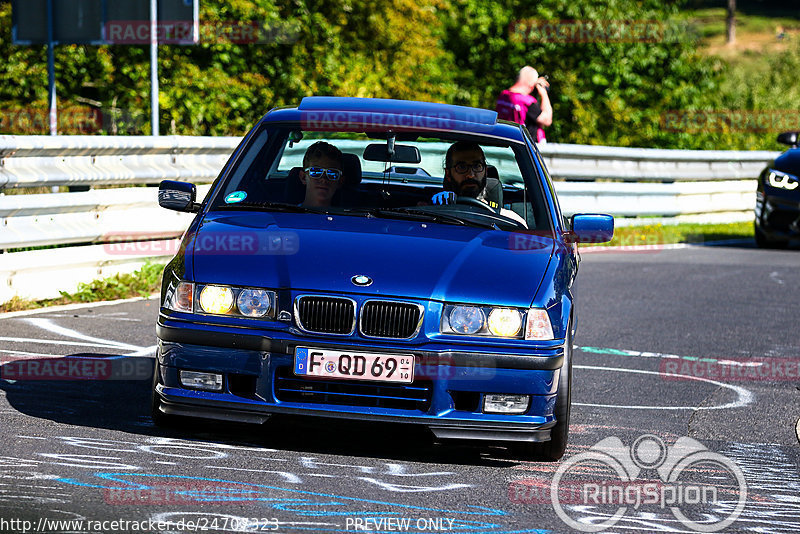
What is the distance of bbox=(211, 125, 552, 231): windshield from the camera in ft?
21.5

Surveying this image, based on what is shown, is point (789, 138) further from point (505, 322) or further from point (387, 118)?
point (505, 322)

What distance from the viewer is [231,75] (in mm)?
27203

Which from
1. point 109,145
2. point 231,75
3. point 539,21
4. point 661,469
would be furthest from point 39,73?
point 661,469

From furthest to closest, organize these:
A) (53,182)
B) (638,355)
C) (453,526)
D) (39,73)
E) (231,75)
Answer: (231,75) < (39,73) < (53,182) < (638,355) < (453,526)

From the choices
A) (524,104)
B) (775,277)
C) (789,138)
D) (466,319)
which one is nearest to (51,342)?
(466,319)

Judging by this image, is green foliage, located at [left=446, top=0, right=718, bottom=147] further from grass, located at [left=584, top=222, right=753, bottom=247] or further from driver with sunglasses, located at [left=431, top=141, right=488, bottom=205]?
driver with sunglasses, located at [left=431, top=141, right=488, bottom=205]

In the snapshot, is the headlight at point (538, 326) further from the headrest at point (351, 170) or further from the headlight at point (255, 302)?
the headrest at point (351, 170)

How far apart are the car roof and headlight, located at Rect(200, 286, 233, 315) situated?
147 cm

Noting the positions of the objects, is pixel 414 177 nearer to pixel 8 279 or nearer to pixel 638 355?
pixel 638 355

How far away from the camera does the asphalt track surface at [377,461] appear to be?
4773 mm

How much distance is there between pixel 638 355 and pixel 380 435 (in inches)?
135

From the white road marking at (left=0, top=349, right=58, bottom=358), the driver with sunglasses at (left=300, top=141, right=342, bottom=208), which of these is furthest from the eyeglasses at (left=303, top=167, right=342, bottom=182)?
the white road marking at (left=0, top=349, right=58, bottom=358)

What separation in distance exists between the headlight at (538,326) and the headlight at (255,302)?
104 centimetres

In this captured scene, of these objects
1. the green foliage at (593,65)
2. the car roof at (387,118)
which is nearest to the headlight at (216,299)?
the car roof at (387,118)
